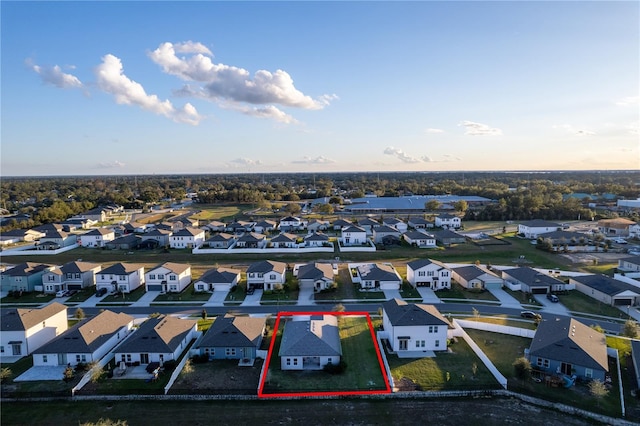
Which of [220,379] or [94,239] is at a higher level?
[94,239]

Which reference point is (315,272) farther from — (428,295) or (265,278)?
(428,295)

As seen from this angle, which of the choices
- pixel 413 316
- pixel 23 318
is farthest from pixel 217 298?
pixel 413 316

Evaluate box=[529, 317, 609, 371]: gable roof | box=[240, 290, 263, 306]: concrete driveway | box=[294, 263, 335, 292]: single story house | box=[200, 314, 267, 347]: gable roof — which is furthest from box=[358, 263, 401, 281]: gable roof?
box=[529, 317, 609, 371]: gable roof

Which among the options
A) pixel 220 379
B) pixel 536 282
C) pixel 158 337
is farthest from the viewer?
pixel 536 282

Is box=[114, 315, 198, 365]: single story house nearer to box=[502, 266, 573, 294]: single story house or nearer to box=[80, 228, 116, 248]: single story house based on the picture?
box=[502, 266, 573, 294]: single story house

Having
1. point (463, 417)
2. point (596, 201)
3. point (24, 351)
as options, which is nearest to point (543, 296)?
point (463, 417)

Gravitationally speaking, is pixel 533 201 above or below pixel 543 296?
above

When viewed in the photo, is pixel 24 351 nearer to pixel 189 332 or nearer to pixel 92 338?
pixel 92 338
